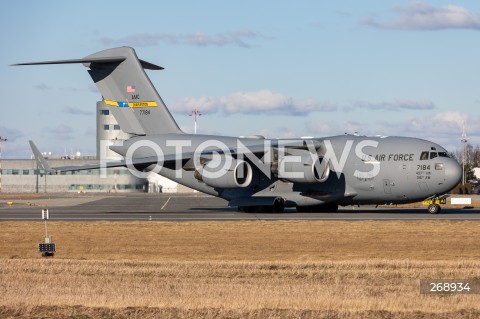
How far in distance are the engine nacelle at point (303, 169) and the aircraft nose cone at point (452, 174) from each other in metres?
5.22

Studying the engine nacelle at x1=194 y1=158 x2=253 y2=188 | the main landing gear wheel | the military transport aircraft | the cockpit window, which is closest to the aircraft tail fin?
the military transport aircraft

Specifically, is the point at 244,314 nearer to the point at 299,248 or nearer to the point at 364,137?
the point at 299,248

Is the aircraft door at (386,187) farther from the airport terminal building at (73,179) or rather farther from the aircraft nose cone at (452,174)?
the airport terminal building at (73,179)

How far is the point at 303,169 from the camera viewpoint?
38.2 m

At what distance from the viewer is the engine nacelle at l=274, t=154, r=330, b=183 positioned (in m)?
38.1

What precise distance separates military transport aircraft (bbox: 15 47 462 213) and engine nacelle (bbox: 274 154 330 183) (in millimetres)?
45

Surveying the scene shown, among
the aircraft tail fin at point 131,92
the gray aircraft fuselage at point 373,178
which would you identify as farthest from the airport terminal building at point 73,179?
the gray aircraft fuselage at point 373,178

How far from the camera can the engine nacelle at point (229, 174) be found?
38.8m

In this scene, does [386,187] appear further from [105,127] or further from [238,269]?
[105,127]

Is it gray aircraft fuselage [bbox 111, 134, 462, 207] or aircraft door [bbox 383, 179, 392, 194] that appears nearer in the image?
gray aircraft fuselage [bbox 111, 134, 462, 207]

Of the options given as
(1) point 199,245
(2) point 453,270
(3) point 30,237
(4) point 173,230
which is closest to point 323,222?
(4) point 173,230

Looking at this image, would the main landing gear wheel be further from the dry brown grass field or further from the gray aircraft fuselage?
the dry brown grass field
